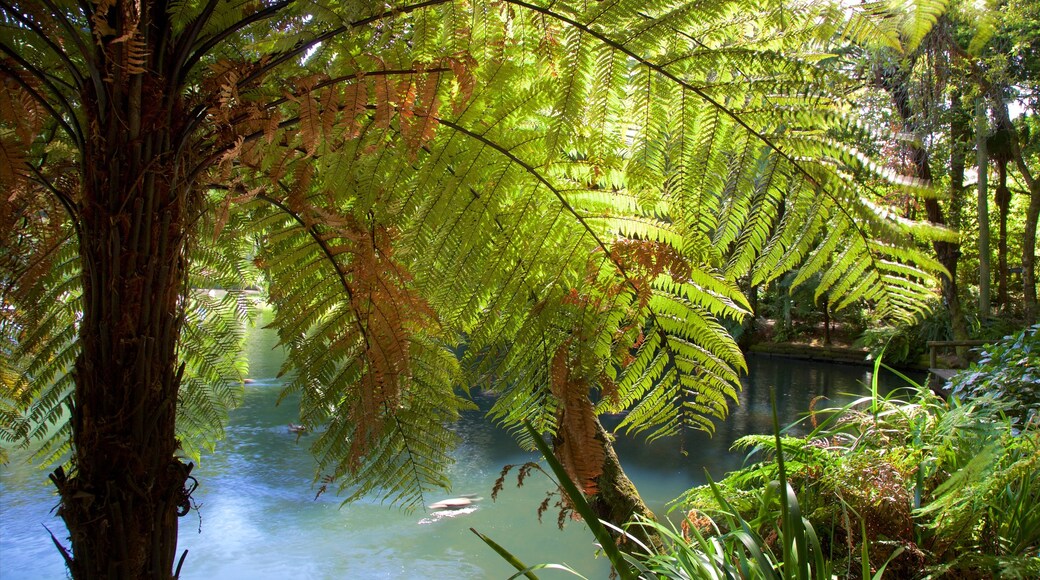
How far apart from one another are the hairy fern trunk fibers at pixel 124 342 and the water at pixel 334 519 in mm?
3411

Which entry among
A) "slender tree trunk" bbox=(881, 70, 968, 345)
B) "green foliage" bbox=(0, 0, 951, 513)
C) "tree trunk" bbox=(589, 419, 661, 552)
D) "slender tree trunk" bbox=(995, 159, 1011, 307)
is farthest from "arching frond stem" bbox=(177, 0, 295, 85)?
"slender tree trunk" bbox=(995, 159, 1011, 307)

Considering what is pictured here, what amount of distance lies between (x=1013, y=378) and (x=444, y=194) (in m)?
2.79

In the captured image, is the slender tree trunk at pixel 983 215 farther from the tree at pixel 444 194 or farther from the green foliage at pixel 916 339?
the tree at pixel 444 194

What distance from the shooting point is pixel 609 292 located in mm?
1144

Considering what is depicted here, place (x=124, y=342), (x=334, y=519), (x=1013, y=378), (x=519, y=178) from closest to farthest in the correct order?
(x=124, y=342)
(x=519, y=178)
(x=1013, y=378)
(x=334, y=519)

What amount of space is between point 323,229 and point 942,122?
311 inches

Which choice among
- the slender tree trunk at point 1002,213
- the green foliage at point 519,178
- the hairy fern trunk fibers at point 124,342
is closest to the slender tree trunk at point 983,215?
the slender tree trunk at point 1002,213

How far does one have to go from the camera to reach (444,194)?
1.17 meters

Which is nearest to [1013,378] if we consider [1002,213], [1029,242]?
[1029,242]

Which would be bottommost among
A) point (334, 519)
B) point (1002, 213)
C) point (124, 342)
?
point (334, 519)

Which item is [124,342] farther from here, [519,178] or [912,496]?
[912,496]

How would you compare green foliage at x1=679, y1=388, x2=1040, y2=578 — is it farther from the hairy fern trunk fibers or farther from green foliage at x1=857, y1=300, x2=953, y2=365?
green foliage at x1=857, y1=300, x2=953, y2=365

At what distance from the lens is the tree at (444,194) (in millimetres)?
895

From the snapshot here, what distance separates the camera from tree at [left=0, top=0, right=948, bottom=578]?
0.89 m
